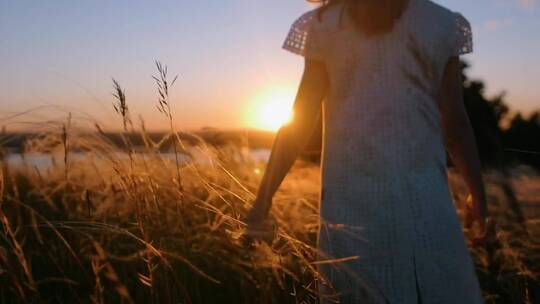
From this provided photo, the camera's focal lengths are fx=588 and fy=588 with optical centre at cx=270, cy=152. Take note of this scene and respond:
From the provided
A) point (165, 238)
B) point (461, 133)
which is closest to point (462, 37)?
point (461, 133)

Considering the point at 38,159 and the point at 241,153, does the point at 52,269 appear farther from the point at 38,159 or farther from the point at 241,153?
the point at 241,153

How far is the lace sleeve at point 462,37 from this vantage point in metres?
1.71

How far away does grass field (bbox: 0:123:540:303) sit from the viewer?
159 cm

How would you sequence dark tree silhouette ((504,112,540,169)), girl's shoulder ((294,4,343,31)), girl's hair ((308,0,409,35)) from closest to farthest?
girl's hair ((308,0,409,35)) < girl's shoulder ((294,4,343,31)) < dark tree silhouette ((504,112,540,169))

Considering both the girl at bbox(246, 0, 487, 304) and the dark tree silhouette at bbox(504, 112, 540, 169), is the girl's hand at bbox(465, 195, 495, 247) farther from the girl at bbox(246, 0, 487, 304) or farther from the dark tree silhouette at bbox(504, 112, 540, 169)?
the dark tree silhouette at bbox(504, 112, 540, 169)

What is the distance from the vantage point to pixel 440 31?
1661 millimetres

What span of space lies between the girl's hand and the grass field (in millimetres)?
49

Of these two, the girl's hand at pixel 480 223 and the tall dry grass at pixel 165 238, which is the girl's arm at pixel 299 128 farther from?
the girl's hand at pixel 480 223

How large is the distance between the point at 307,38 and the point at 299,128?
0.90 feet

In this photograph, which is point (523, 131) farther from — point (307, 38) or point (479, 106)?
point (307, 38)

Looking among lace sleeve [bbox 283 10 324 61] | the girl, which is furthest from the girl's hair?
lace sleeve [bbox 283 10 324 61]

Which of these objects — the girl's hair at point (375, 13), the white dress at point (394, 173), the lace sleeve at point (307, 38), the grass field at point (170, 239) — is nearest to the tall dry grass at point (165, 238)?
the grass field at point (170, 239)

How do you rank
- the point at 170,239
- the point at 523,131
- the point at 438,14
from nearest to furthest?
the point at 438,14, the point at 170,239, the point at 523,131

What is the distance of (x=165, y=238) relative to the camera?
2.66 meters
